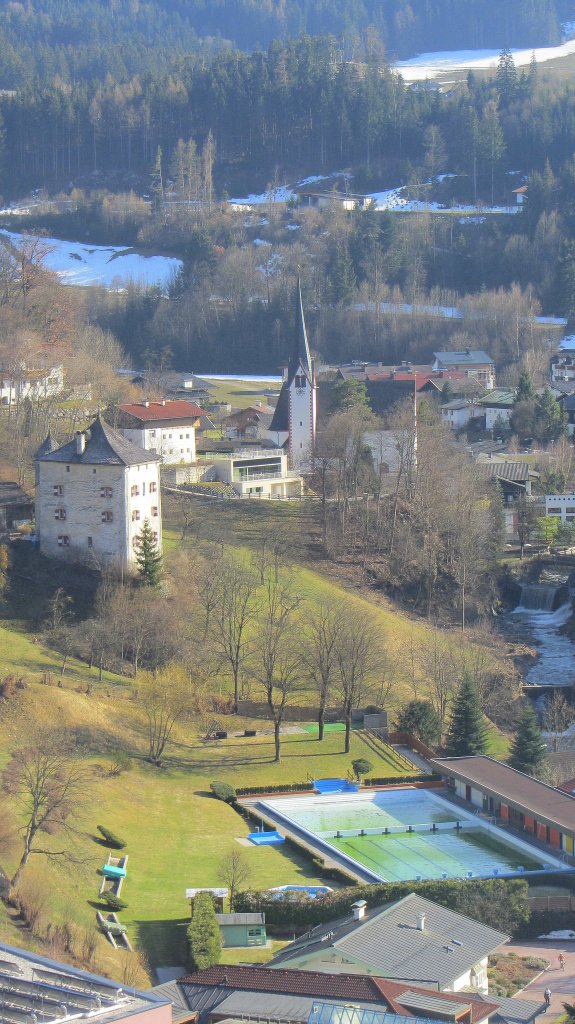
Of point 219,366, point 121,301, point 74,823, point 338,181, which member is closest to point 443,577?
point 74,823

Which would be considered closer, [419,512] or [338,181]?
[419,512]

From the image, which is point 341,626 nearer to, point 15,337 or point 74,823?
point 74,823

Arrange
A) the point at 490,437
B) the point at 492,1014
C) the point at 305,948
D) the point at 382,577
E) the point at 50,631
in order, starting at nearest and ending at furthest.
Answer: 1. the point at 492,1014
2. the point at 305,948
3. the point at 50,631
4. the point at 382,577
5. the point at 490,437

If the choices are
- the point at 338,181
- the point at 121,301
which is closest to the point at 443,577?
the point at 121,301

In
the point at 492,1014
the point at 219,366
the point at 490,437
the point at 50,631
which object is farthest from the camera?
the point at 219,366

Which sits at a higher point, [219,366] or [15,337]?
[15,337]

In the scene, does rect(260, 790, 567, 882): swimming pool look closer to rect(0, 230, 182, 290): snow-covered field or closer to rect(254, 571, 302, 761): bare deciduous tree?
rect(254, 571, 302, 761): bare deciduous tree
